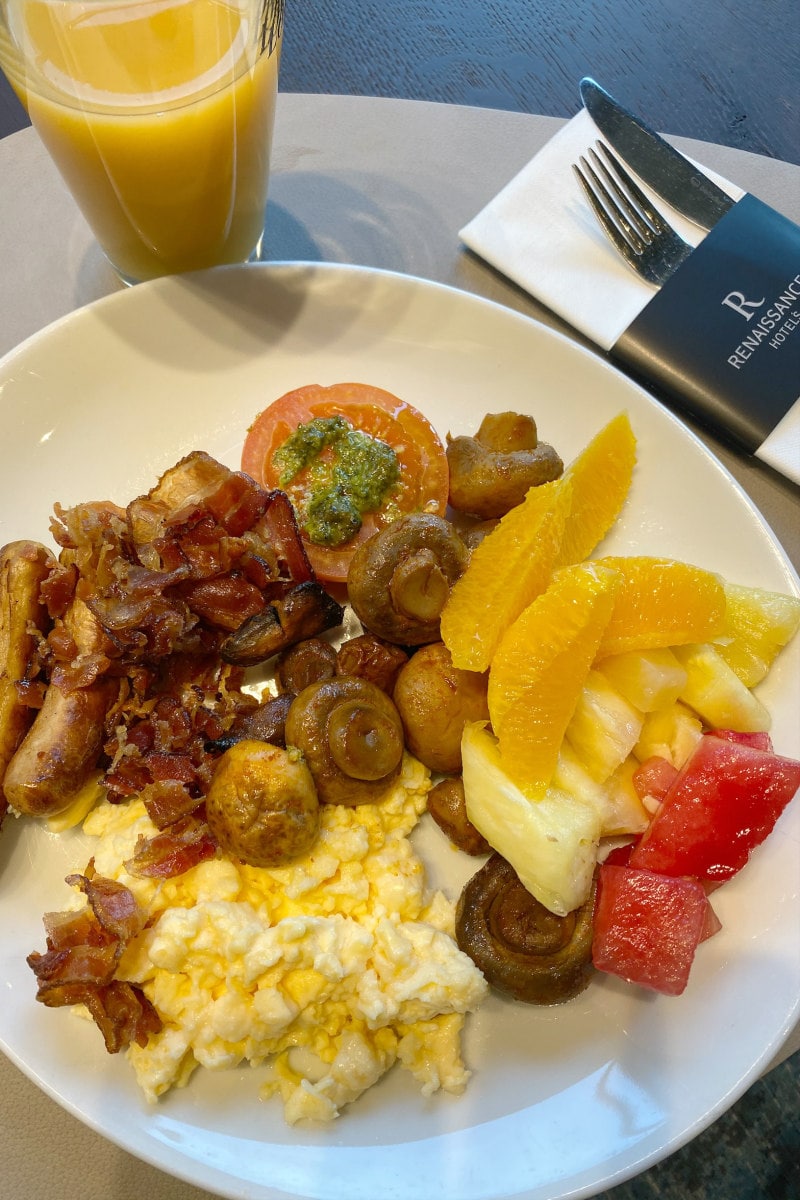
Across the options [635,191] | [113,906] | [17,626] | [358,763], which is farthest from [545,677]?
[635,191]

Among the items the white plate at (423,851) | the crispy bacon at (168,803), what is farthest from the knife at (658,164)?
the crispy bacon at (168,803)

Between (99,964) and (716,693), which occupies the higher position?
(716,693)

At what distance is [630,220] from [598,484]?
0.93 meters

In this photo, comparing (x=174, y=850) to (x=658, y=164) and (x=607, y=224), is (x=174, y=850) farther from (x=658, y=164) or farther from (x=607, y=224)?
(x=658, y=164)

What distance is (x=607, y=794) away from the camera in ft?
5.63

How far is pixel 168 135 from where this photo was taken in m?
1.81

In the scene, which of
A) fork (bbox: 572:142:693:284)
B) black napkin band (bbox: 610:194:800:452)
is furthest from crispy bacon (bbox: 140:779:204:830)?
fork (bbox: 572:142:693:284)

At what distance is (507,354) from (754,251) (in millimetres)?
752

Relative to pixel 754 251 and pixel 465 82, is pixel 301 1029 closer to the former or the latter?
pixel 754 251

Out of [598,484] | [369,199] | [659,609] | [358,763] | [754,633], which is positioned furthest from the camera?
[369,199]

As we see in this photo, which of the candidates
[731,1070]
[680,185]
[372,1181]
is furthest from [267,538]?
[680,185]

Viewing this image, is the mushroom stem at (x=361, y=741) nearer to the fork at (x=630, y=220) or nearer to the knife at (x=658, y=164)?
the fork at (x=630, y=220)

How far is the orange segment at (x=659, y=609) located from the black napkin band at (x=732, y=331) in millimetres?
674

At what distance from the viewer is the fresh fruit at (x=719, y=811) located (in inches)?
64.5
